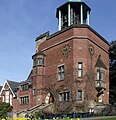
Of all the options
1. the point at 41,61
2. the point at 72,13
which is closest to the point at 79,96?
the point at 41,61

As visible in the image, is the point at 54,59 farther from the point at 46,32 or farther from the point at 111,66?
the point at 111,66

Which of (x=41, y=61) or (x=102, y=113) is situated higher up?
(x=41, y=61)

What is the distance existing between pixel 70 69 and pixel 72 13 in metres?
10.7

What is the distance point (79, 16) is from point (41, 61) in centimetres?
971

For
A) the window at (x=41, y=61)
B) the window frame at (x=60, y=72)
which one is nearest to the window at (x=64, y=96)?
the window frame at (x=60, y=72)

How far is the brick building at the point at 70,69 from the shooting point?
40.1m

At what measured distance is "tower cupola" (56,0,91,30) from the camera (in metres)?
46.6

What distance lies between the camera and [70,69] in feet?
134

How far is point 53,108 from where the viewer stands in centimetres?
4175

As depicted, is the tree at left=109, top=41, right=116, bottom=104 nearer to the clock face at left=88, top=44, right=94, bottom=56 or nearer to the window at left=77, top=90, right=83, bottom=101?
the clock face at left=88, top=44, right=94, bottom=56

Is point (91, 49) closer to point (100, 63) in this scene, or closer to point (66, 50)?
point (100, 63)

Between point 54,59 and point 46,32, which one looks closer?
point 54,59

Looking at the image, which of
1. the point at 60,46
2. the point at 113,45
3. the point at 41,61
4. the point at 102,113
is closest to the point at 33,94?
the point at 41,61

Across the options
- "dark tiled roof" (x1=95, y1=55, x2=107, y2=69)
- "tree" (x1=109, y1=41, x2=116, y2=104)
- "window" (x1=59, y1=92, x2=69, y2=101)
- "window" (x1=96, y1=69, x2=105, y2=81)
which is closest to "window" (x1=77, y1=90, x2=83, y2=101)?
"window" (x1=59, y1=92, x2=69, y2=101)
